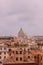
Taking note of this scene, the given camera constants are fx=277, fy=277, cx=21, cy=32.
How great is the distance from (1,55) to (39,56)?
20902mm

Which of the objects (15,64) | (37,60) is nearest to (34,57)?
(37,60)

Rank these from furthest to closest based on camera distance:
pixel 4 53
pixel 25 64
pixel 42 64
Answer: pixel 4 53, pixel 42 64, pixel 25 64

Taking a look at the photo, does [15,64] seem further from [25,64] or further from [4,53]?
[4,53]

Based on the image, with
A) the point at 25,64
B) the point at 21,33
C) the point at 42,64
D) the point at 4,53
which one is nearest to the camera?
the point at 25,64

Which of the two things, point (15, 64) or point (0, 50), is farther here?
point (0, 50)

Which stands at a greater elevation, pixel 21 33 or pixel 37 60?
pixel 21 33

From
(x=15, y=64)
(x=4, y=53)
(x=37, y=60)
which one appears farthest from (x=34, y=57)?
(x=4, y=53)

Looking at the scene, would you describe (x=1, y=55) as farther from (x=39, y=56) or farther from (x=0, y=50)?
(x=39, y=56)

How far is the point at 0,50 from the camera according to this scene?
29469 mm

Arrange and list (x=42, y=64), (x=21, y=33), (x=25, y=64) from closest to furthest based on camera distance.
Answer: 1. (x=25, y=64)
2. (x=42, y=64)
3. (x=21, y=33)

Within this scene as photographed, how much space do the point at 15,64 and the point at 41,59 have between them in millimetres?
779

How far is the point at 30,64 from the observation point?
789 centimetres

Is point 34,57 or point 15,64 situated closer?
point 15,64

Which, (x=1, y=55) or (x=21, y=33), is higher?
(x=21, y=33)
